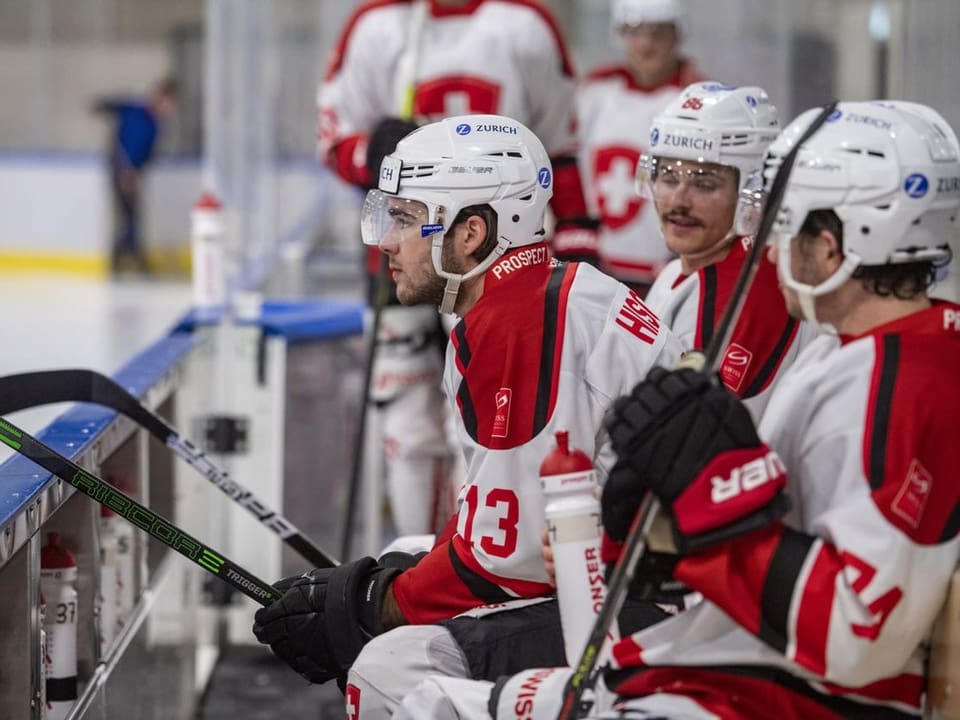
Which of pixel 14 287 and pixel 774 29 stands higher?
pixel 774 29

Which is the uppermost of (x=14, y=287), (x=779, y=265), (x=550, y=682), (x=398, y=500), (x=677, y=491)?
(x=779, y=265)

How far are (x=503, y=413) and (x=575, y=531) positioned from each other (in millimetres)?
328

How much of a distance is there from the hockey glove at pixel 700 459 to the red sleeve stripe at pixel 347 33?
8.82 feet

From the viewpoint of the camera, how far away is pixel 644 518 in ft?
5.35

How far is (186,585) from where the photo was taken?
3375mm

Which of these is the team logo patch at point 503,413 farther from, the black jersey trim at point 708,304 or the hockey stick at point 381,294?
the hockey stick at point 381,294

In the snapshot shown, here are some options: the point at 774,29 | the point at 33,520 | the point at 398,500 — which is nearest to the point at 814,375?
the point at 33,520

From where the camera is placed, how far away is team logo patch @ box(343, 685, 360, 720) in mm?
1979

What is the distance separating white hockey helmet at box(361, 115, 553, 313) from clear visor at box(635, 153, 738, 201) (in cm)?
41

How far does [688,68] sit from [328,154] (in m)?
1.17

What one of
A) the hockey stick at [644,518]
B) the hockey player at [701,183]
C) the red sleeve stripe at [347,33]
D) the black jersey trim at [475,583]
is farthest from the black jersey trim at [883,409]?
the red sleeve stripe at [347,33]

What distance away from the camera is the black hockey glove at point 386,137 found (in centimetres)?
356

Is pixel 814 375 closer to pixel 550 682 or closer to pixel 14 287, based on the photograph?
pixel 550 682

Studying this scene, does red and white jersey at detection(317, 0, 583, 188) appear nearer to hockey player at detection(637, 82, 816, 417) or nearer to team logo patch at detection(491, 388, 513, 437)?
hockey player at detection(637, 82, 816, 417)
